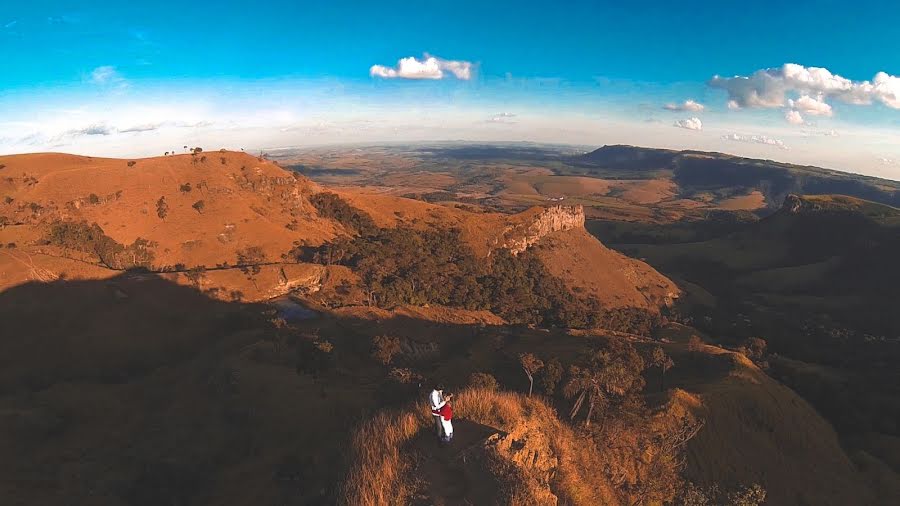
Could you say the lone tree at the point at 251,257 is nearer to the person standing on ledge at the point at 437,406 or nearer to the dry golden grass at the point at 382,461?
the dry golden grass at the point at 382,461

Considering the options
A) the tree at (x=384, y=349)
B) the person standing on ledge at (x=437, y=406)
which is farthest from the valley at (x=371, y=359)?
the person standing on ledge at (x=437, y=406)

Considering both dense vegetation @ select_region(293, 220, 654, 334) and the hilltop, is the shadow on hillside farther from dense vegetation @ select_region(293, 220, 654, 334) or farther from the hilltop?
dense vegetation @ select_region(293, 220, 654, 334)

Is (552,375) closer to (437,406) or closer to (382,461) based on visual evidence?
(437,406)

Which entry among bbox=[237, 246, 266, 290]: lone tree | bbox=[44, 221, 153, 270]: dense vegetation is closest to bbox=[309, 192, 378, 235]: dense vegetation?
bbox=[237, 246, 266, 290]: lone tree

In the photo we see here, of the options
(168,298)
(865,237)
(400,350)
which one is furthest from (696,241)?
(168,298)

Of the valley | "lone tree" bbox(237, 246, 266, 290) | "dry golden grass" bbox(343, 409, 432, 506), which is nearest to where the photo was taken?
"dry golden grass" bbox(343, 409, 432, 506)
